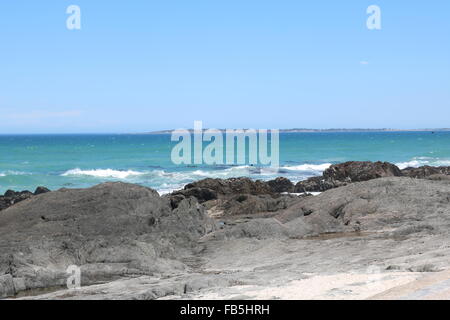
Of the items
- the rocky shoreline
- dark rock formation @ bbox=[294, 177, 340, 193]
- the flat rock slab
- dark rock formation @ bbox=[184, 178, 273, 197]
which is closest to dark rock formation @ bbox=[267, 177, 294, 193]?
dark rock formation @ bbox=[294, 177, 340, 193]

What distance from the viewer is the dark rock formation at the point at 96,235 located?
1242cm

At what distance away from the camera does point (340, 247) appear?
1420 cm

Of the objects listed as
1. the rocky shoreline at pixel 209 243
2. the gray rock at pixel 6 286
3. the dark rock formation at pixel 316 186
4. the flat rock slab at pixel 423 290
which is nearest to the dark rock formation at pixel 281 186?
the dark rock formation at pixel 316 186

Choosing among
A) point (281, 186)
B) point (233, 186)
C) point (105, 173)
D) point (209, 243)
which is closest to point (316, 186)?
point (281, 186)

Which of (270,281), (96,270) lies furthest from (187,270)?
(270,281)

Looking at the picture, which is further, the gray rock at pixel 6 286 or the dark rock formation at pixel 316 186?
the dark rock formation at pixel 316 186

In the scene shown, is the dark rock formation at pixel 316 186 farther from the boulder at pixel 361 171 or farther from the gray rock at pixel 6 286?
the gray rock at pixel 6 286

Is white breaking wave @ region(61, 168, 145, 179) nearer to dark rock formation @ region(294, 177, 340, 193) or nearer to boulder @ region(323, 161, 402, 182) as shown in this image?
boulder @ region(323, 161, 402, 182)

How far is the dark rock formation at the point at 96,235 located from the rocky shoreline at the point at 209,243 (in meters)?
0.03

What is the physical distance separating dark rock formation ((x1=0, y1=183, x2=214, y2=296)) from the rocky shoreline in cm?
3

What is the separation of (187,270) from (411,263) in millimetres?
4805

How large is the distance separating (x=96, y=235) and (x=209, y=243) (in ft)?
9.75
